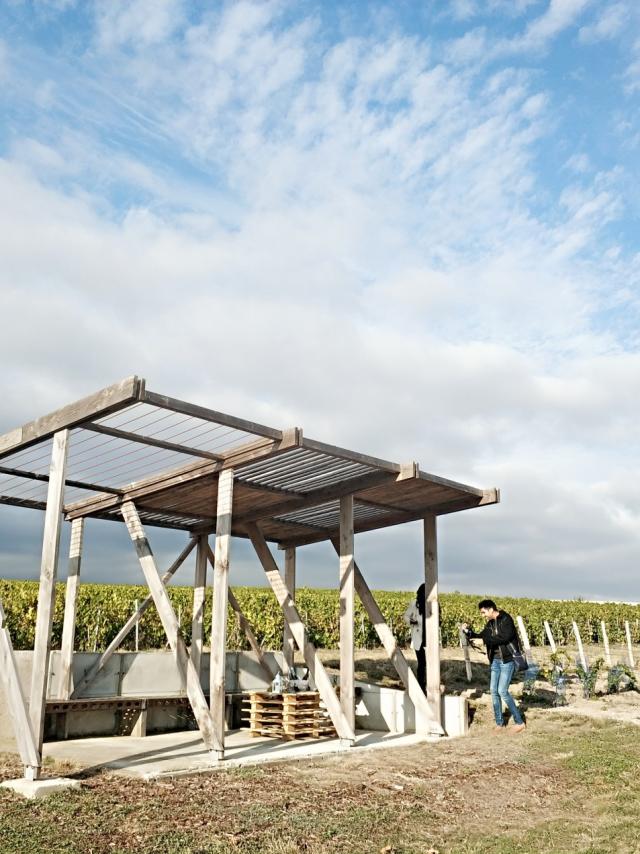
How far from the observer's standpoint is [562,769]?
8062 mm

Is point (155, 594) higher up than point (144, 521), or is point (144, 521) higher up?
point (144, 521)

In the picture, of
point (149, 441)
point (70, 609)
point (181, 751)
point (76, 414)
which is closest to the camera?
point (76, 414)

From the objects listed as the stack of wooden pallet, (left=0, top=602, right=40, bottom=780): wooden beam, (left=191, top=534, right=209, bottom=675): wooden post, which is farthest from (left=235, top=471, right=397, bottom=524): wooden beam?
(left=0, top=602, right=40, bottom=780): wooden beam

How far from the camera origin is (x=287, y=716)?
10.4 metres

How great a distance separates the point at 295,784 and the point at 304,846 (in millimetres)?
1937

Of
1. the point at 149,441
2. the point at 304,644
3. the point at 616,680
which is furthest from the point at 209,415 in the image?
the point at 616,680

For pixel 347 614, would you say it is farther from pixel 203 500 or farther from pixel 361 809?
pixel 361 809

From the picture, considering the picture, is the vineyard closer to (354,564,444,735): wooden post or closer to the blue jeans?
(354,564,444,735): wooden post

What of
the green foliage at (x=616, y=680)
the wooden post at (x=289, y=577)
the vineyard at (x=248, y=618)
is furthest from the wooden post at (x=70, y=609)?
the green foliage at (x=616, y=680)

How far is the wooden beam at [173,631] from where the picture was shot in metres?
8.42

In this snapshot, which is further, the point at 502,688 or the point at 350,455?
the point at 502,688

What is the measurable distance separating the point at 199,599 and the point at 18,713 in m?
4.98

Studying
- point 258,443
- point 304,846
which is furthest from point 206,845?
point 258,443

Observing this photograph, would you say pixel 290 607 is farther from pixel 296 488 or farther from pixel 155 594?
pixel 155 594
